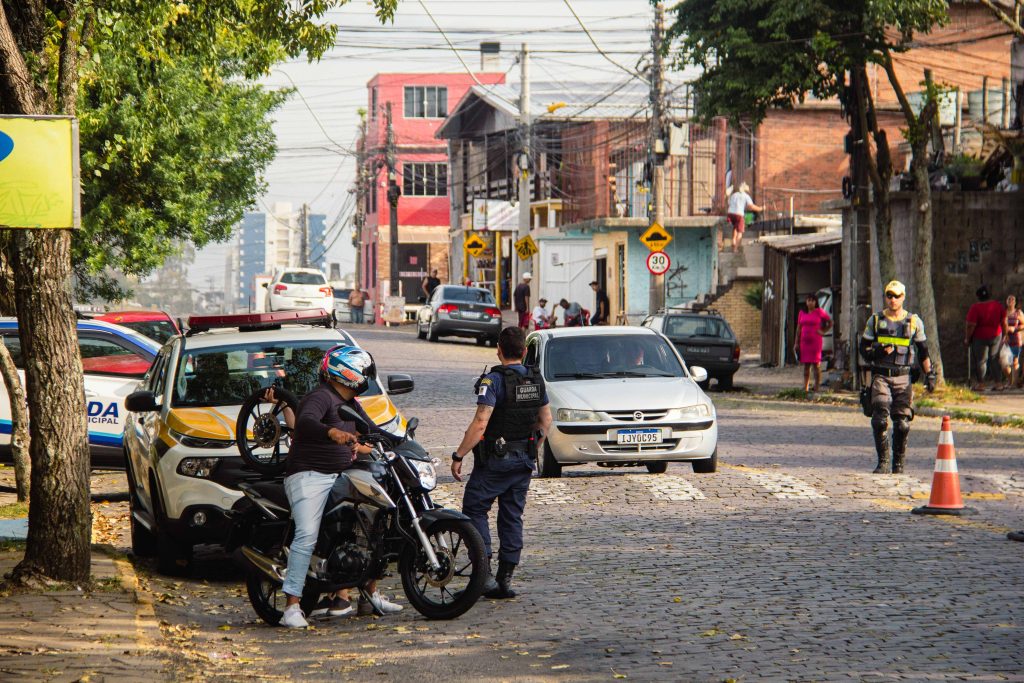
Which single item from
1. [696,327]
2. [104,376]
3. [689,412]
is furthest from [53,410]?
[696,327]

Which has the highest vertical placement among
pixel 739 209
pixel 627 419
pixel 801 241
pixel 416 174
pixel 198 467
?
pixel 416 174

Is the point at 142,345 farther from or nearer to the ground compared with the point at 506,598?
farther from the ground

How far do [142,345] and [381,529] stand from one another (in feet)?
30.0

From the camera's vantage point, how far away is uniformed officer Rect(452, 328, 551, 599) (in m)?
9.52

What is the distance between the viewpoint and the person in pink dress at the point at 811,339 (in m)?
28.3

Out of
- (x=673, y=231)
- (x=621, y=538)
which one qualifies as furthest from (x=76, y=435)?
(x=673, y=231)

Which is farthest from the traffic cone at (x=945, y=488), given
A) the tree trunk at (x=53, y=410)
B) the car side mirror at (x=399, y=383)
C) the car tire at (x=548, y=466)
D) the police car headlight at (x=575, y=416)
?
the tree trunk at (x=53, y=410)

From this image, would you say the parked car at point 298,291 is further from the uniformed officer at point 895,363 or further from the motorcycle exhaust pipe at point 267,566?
the motorcycle exhaust pipe at point 267,566

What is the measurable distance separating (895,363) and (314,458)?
8327 mm

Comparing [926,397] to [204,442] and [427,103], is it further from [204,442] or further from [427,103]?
[427,103]

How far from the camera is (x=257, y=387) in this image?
11.8 meters

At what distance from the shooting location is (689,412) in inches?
605

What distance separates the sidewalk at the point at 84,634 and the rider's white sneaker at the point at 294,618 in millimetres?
741

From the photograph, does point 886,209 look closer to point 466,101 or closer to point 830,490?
point 830,490
